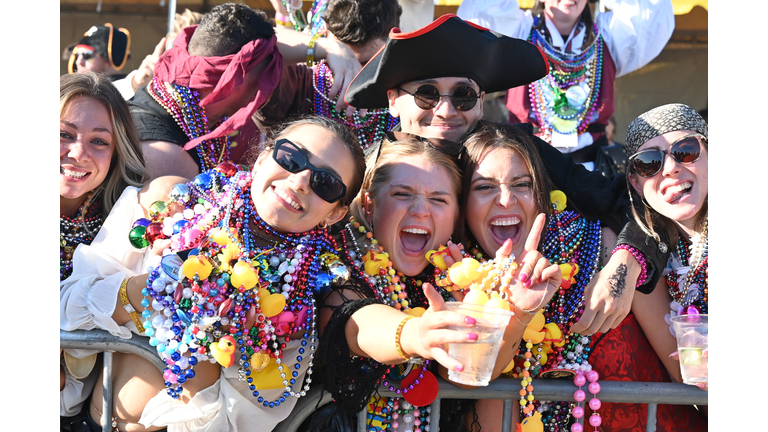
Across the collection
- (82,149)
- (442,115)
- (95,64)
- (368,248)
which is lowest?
(368,248)

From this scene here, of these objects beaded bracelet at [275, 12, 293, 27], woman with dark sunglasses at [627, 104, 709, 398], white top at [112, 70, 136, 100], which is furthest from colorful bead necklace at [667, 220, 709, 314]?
white top at [112, 70, 136, 100]

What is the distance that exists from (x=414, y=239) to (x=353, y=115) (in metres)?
1.29

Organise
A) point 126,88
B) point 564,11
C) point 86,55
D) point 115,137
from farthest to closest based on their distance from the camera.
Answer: point 86,55 → point 126,88 → point 564,11 → point 115,137

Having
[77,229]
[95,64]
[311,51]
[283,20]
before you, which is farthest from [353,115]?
[95,64]

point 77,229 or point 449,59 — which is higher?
point 449,59

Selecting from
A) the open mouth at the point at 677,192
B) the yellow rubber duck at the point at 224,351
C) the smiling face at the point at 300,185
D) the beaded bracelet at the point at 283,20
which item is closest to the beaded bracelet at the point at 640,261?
the open mouth at the point at 677,192

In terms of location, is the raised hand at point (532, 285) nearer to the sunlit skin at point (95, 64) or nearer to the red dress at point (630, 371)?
the red dress at point (630, 371)

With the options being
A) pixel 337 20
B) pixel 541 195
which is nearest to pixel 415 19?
pixel 337 20

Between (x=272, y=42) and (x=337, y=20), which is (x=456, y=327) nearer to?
(x=272, y=42)

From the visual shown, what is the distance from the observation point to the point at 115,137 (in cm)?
274

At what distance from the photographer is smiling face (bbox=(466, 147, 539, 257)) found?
251 cm

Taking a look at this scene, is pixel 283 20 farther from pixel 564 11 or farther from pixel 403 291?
pixel 403 291

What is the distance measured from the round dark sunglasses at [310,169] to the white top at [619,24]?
7.68 ft

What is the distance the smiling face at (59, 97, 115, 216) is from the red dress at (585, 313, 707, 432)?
81.8 inches
